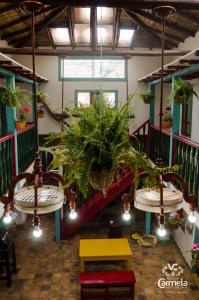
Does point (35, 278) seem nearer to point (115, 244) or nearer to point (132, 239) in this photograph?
point (115, 244)

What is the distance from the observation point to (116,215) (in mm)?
10305

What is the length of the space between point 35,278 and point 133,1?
21.0 feet

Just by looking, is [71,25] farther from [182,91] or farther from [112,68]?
[182,91]

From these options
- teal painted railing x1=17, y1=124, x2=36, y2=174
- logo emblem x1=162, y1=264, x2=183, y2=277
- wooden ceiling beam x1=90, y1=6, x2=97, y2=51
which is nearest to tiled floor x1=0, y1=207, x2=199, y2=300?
logo emblem x1=162, y1=264, x2=183, y2=277

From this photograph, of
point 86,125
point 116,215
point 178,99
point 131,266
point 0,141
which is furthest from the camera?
point 116,215

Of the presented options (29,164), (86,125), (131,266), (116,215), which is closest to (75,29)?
(29,164)

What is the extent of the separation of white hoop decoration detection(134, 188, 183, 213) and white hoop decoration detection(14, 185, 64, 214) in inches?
23.6

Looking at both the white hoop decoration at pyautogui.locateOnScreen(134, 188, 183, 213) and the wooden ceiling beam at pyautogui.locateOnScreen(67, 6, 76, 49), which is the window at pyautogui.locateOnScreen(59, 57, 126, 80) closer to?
the wooden ceiling beam at pyautogui.locateOnScreen(67, 6, 76, 49)

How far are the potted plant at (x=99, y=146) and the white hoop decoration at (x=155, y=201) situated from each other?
23 centimetres

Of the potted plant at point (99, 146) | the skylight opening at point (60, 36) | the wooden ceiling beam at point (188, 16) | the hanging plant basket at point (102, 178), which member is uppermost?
the skylight opening at point (60, 36)

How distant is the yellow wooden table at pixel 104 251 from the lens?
22.4 ft

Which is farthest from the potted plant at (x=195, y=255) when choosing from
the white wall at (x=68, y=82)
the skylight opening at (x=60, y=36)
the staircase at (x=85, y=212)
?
the skylight opening at (x=60, y=36)

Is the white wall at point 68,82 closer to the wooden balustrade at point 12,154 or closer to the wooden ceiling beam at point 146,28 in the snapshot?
the wooden ceiling beam at point 146,28

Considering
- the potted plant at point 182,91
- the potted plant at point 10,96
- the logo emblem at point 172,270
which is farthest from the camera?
the logo emblem at point 172,270
